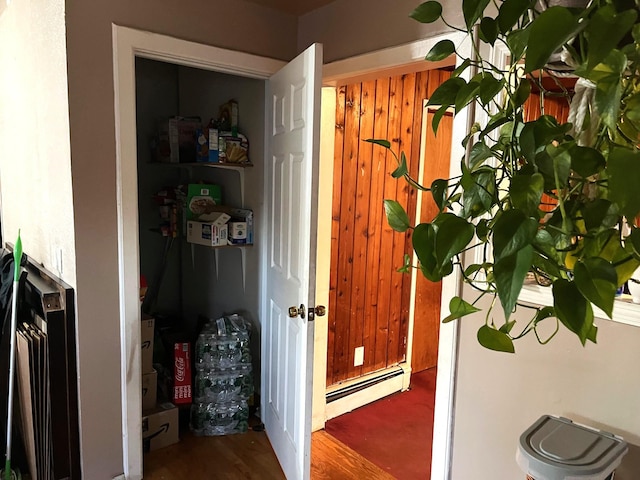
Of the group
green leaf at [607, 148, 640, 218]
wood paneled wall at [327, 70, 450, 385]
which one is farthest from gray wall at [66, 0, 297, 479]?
green leaf at [607, 148, 640, 218]

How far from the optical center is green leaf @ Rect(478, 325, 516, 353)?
709mm

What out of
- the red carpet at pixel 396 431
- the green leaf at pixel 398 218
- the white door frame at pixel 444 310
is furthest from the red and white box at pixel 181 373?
the green leaf at pixel 398 218

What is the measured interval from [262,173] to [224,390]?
1228 mm

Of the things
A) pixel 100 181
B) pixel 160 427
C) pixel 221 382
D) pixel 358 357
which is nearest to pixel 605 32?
pixel 100 181

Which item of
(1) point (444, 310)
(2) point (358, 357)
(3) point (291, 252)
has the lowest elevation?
(2) point (358, 357)

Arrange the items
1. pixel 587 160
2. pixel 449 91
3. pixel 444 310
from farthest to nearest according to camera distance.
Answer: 1. pixel 444 310
2. pixel 449 91
3. pixel 587 160

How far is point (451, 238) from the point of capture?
591 mm

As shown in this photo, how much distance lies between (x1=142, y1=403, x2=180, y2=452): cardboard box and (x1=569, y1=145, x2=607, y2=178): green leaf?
2494 millimetres

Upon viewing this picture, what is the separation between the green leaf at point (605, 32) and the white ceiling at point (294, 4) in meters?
1.98

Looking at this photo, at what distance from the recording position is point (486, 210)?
0.71 metres

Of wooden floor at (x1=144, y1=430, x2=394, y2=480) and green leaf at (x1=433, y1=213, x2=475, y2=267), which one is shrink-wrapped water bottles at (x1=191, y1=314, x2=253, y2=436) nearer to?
wooden floor at (x1=144, y1=430, x2=394, y2=480)

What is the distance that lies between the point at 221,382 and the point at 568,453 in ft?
6.31

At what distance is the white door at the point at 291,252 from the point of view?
1.94 metres

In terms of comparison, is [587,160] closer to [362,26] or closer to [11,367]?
[362,26]
